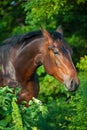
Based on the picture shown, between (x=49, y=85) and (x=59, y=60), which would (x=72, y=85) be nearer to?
(x=59, y=60)

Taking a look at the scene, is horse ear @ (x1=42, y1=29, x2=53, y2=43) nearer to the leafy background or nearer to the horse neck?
the horse neck

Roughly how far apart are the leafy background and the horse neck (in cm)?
70

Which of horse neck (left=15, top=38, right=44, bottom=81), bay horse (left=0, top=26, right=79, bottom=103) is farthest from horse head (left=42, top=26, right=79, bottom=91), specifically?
horse neck (left=15, top=38, right=44, bottom=81)

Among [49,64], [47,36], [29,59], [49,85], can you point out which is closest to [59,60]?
[49,64]

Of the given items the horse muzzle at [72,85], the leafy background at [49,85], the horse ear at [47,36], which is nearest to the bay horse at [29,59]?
the horse ear at [47,36]

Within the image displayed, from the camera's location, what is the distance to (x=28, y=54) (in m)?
7.24

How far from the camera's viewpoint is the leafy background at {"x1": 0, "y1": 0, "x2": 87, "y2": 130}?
4.08 m

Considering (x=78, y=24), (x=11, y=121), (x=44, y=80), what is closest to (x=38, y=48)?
(x=11, y=121)

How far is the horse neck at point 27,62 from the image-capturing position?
720cm

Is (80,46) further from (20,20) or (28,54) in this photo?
(28,54)

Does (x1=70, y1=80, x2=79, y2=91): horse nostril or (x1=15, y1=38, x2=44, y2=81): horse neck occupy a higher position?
(x1=15, y1=38, x2=44, y2=81): horse neck

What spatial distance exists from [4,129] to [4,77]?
3.40m

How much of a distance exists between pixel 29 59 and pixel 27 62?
58 mm

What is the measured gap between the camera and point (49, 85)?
39.8ft
